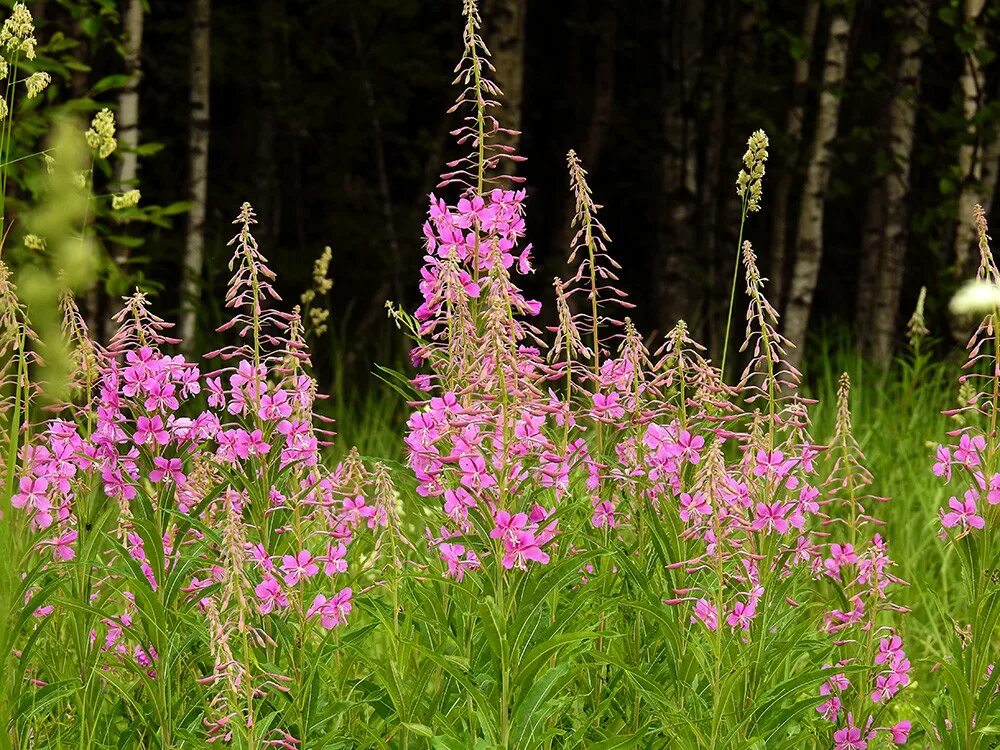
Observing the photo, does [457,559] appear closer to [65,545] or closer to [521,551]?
[521,551]

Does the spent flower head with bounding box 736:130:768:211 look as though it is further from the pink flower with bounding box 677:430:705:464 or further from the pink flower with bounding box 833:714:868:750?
the pink flower with bounding box 833:714:868:750

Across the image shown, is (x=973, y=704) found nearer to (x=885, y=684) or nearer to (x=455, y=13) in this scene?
(x=885, y=684)

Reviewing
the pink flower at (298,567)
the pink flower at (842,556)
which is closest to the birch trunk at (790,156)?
Answer: the pink flower at (842,556)

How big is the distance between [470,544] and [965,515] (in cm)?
117

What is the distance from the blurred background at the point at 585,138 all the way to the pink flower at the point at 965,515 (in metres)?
4.32

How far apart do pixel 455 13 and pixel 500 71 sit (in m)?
7.39

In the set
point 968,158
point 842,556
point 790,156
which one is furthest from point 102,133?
point 790,156

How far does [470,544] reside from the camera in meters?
2.62

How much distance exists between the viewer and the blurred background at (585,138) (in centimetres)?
892

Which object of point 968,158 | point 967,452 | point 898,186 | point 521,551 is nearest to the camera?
point 521,551

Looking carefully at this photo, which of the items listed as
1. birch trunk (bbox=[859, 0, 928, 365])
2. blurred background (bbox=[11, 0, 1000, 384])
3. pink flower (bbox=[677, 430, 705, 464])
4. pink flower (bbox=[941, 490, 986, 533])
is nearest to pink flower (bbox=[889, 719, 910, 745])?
pink flower (bbox=[941, 490, 986, 533])

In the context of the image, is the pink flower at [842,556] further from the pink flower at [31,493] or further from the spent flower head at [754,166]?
the pink flower at [31,493]

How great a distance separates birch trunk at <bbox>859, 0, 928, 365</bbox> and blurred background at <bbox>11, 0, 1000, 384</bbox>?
0.07ft

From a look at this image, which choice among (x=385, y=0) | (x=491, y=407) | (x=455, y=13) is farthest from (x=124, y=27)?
(x=455, y=13)
